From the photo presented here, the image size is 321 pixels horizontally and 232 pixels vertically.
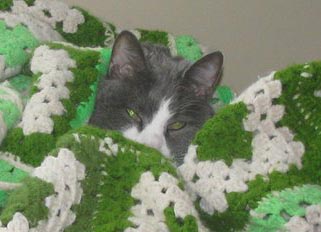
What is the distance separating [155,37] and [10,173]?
0.57 m

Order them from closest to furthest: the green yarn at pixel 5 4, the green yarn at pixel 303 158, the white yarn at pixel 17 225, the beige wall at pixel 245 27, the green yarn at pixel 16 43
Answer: the white yarn at pixel 17 225 < the green yarn at pixel 303 158 < the green yarn at pixel 16 43 < the green yarn at pixel 5 4 < the beige wall at pixel 245 27

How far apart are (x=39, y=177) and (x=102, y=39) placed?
0.56 metres

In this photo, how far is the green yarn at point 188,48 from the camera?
4.07 ft

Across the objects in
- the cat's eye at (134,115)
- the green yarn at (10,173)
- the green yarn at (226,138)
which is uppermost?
the green yarn at (226,138)

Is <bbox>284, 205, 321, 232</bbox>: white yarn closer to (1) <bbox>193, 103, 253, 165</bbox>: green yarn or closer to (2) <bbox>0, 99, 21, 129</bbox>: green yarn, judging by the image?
(1) <bbox>193, 103, 253, 165</bbox>: green yarn

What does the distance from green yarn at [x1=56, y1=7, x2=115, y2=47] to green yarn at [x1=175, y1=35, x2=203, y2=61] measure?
0.19 m

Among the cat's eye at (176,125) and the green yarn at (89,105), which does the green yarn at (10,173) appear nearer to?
the green yarn at (89,105)

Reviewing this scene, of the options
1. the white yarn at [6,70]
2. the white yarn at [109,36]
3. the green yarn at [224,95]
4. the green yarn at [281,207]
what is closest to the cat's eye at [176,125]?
the green yarn at [224,95]

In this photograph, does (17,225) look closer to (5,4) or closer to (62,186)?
(62,186)

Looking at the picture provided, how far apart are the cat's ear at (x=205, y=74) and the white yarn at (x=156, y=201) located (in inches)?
16.3

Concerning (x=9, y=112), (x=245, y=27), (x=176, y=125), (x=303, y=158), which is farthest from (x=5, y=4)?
(x=245, y=27)

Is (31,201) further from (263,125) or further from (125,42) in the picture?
(125,42)

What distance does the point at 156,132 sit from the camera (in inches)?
41.6

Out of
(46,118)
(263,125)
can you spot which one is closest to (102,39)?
(46,118)
